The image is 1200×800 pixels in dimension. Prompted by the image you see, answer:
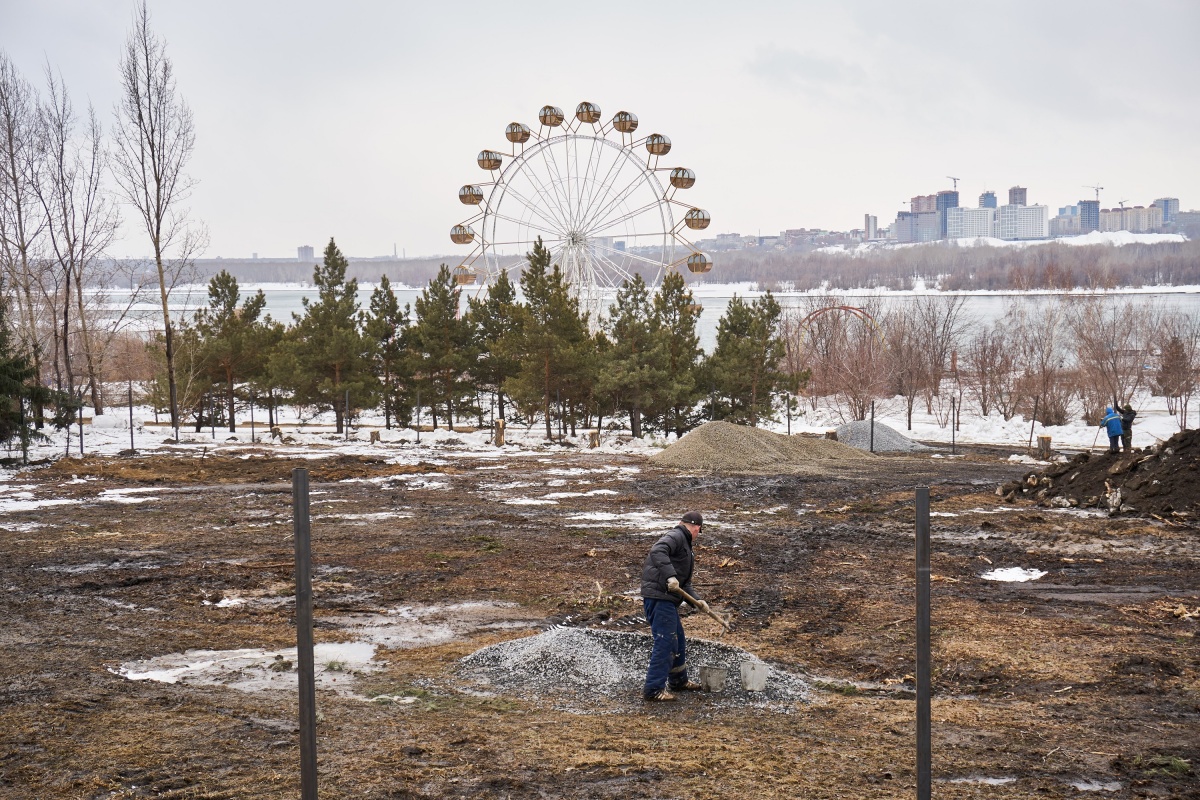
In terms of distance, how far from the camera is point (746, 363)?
3294cm

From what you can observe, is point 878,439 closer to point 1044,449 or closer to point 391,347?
point 1044,449

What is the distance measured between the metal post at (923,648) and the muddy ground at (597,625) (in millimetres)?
2085

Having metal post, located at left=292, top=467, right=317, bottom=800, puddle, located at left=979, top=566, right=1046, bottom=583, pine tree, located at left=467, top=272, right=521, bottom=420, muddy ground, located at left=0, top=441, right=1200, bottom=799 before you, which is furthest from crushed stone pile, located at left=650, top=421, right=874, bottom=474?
metal post, located at left=292, top=467, right=317, bottom=800

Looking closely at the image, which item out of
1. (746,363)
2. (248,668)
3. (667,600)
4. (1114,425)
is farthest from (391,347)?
(667,600)

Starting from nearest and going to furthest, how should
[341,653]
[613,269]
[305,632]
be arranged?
1. [305,632]
2. [341,653]
3. [613,269]

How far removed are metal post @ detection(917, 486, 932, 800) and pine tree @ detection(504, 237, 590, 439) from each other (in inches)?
1092

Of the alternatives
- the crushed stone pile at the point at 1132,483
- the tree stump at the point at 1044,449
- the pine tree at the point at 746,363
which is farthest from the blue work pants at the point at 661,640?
the pine tree at the point at 746,363

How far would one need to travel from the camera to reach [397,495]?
68.8ft

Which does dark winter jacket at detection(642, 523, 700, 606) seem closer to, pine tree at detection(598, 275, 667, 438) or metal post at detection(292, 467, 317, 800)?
metal post at detection(292, 467, 317, 800)

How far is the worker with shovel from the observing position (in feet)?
26.8

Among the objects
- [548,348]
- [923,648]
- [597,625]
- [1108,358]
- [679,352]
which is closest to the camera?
[923,648]

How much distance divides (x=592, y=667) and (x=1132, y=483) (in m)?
13.9

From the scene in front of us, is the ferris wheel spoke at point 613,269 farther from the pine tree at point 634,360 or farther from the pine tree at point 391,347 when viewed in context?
the pine tree at point 391,347

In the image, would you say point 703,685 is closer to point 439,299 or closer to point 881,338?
point 439,299
